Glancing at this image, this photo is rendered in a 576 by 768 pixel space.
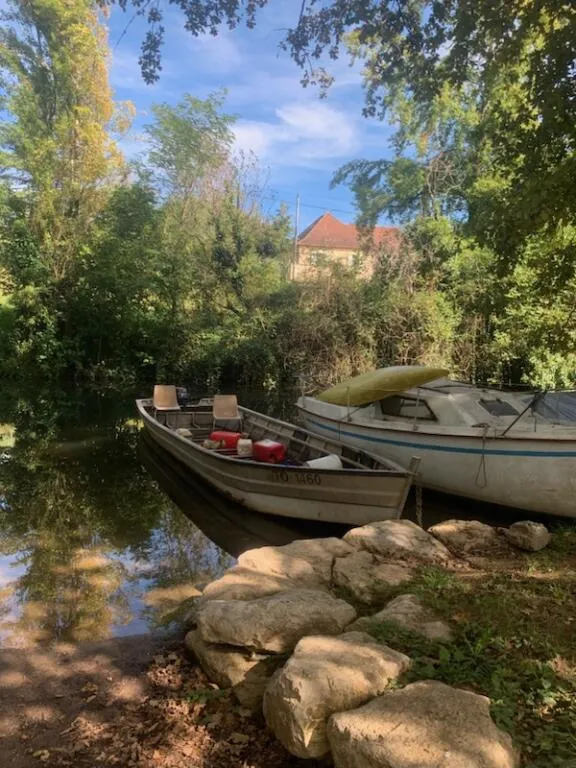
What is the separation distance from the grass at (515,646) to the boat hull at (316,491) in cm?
223

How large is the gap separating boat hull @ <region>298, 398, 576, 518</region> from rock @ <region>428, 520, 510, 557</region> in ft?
5.56

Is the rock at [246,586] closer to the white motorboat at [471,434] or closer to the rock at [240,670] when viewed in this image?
the rock at [240,670]

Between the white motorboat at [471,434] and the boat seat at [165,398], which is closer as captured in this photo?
→ the white motorboat at [471,434]

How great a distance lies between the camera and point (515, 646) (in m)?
3.51

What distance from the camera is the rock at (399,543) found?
5289 mm

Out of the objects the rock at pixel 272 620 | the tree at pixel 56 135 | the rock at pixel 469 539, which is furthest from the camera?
the tree at pixel 56 135

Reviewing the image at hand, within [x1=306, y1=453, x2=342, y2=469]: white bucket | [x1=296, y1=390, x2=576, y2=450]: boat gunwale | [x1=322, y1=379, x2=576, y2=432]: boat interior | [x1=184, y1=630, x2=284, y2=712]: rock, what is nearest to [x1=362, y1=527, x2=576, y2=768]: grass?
[x1=184, y1=630, x2=284, y2=712]: rock

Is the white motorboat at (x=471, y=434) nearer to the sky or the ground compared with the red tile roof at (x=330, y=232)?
nearer to the ground

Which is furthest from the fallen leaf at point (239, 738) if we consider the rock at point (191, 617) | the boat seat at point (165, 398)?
the boat seat at point (165, 398)

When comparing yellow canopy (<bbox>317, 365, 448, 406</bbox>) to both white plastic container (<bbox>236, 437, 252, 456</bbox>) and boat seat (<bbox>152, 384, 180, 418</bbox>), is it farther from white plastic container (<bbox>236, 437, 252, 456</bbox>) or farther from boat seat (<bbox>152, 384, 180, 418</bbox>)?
boat seat (<bbox>152, 384, 180, 418</bbox>)

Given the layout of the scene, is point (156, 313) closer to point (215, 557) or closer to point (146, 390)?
point (146, 390)

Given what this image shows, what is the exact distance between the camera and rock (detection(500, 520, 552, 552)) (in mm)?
5473

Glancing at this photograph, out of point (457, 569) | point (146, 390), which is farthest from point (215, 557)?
point (146, 390)

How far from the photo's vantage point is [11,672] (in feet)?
12.9
